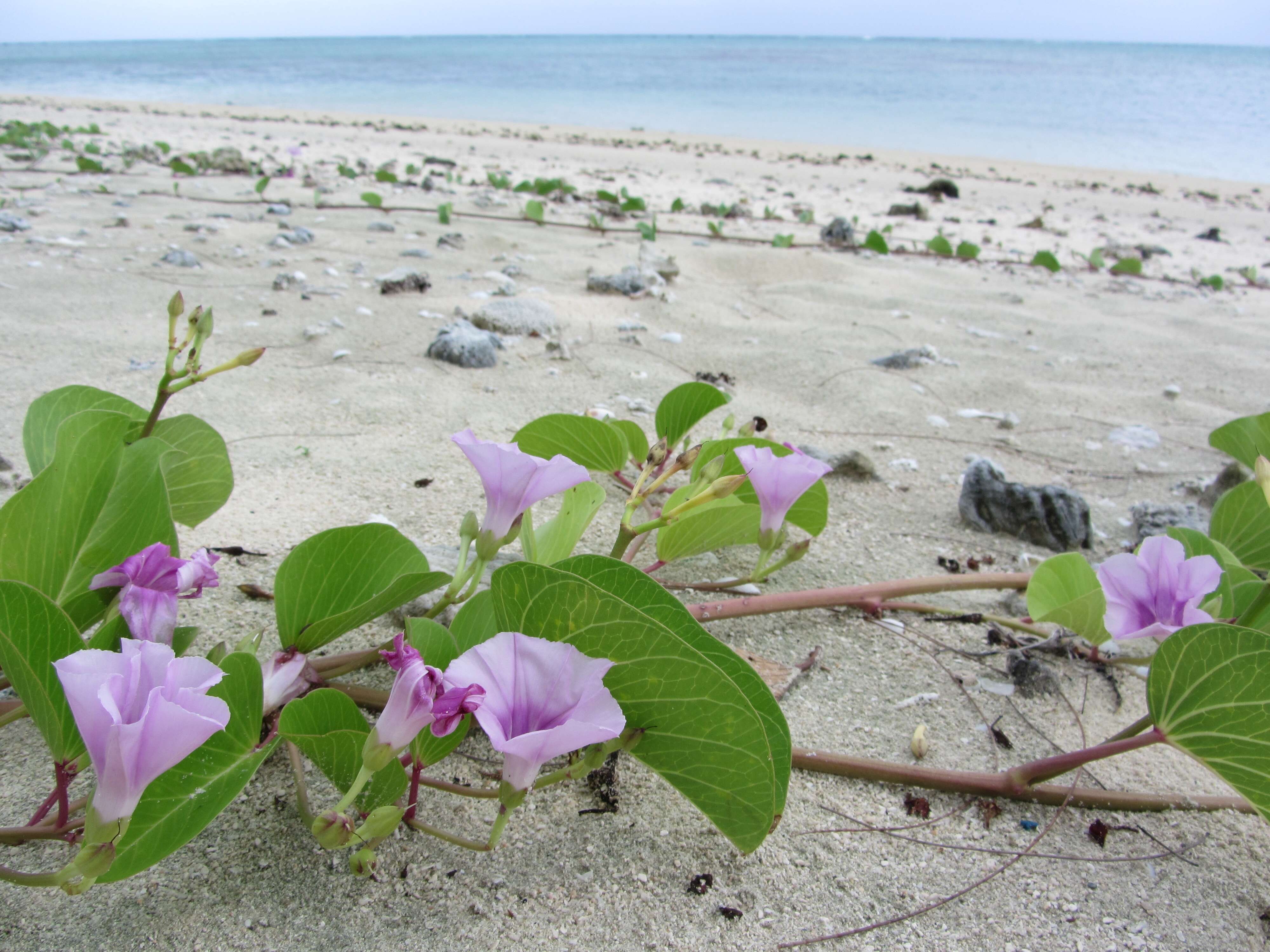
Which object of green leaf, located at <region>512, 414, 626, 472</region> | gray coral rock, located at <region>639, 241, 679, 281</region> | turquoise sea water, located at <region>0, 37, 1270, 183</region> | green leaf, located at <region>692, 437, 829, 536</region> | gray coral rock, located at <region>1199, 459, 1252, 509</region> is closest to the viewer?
green leaf, located at <region>692, 437, 829, 536</region>

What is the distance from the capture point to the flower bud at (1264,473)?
879 millimetres

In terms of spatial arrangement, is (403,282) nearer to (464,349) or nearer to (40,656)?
(464,349)

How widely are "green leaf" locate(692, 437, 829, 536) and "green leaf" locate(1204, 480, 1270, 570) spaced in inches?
24.5

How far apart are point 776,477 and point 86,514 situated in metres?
0.75

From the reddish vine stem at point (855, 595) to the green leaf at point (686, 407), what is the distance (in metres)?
0.29

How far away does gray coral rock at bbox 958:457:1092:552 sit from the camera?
166cm

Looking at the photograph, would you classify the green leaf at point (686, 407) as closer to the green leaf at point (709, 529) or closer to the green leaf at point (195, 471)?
the green leaf at point (709, 529)

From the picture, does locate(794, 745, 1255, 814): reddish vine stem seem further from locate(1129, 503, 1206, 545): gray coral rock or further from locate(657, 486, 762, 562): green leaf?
locate(1129, 503, 1206, 545): gray coral rock

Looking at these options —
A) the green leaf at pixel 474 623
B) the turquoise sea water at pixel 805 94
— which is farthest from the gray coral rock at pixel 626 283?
the turquoise sea water at pixel 805 94

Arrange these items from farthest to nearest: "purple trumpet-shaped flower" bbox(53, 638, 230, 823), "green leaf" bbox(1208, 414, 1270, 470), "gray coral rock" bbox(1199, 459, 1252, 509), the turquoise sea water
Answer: the turquoise sea water, "gray coral rock" bbox(1199, 459, 1252, 509), "green leaf" bbox(1208, 414, 1270, 470), "purple trumpet-shaped flower" bbox(53, 638, 230, 823)

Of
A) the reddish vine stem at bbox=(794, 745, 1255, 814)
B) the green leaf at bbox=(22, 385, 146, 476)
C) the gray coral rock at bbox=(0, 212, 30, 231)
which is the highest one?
the green leaf at bbox=(22, 385, 146, 476)

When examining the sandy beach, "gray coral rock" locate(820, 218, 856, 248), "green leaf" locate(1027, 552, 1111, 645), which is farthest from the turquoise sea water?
"green leaf" locate(1027, 552, 1111, 645)

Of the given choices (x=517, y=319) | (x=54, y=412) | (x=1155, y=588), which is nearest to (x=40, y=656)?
(x=54, y=412)

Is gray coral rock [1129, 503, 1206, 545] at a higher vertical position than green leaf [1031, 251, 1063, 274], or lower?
lower
